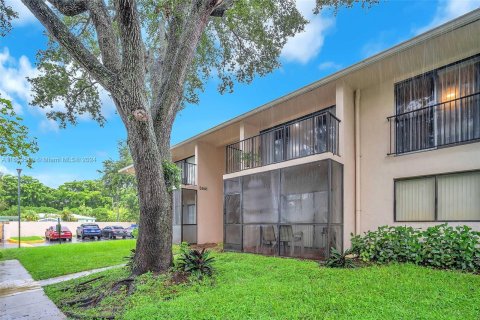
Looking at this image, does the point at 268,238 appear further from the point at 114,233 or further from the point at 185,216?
the point at 114,233

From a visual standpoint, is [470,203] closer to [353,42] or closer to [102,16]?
[102,16]

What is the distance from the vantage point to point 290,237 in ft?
29.4

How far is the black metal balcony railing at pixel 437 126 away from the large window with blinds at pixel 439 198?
0.81 m

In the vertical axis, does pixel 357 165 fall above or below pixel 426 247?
above

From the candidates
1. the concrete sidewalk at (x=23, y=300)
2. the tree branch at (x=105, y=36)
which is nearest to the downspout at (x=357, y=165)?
the tree branch at (x=105, y=36)

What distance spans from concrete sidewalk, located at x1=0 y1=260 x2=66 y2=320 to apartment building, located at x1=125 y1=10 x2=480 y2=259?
5787 mm

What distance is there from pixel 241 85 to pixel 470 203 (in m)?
7.87

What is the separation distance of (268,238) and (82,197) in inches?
1834

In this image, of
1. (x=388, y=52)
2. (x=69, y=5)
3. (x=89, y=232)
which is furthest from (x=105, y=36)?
(x=89, y=232)

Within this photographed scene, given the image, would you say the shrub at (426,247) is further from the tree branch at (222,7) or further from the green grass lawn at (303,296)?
the tree branch at (222,7)

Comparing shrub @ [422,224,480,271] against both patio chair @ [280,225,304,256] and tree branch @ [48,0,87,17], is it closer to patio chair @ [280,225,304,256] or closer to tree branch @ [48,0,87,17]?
patio chair @ [280,225,304,256]

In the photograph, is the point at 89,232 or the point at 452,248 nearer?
the point at 452,248

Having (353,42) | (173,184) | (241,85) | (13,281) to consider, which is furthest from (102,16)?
(353,42)

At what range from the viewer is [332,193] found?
7.98m
